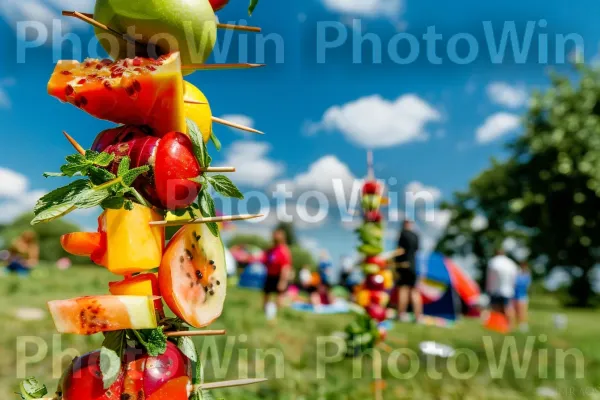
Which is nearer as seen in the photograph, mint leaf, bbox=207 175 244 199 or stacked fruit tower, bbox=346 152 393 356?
mint leaf, bbox=207 175 244 199

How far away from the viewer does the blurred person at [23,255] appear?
1367 centimetres

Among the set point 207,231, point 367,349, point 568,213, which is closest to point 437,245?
point 568,213

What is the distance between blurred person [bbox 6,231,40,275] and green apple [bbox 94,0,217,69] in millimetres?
13774

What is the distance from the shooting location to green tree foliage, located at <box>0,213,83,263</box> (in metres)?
24.8

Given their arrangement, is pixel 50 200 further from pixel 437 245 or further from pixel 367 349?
pixel 437 245

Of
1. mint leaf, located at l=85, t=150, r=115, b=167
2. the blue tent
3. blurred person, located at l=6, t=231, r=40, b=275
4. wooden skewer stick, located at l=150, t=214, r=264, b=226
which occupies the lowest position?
the blue tent

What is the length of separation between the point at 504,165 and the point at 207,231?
79.0ft

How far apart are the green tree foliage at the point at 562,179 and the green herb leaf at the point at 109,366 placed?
66.1 feet

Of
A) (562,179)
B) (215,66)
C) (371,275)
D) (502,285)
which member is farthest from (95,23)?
(562,179)

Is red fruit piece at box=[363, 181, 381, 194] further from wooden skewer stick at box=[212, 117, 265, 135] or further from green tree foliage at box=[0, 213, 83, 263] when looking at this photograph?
green tree foliage at box=[0, 213, 83, 263]

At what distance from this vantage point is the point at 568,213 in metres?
19.9

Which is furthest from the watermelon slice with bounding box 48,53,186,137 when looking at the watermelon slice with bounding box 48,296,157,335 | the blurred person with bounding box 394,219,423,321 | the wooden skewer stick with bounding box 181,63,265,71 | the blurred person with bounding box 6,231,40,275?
the blurred person with bounding box 6,231,40,275

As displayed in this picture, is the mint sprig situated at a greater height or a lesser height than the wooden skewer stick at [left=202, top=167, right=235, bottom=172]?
lesser

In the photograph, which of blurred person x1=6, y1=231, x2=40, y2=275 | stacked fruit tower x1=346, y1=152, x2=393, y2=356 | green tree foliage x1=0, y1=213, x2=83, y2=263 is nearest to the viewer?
stacked fruit tower x1=346, y1=152, x2=393, y2=356
